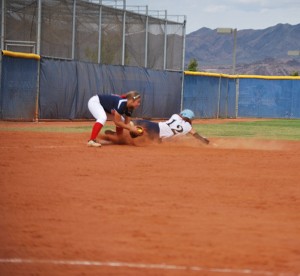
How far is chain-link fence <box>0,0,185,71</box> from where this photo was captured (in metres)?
27.9

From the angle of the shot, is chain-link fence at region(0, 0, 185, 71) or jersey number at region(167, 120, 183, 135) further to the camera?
chain-link fence at region(0, 0, 185, 71)

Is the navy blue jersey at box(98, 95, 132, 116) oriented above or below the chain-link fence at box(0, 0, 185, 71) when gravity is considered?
below

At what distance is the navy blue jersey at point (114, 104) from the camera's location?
50.1ft

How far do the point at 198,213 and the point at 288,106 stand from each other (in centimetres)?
3566

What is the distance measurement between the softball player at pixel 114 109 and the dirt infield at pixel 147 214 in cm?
148

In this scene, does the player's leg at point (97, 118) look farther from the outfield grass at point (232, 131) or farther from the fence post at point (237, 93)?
the fence post at point (237, 93)

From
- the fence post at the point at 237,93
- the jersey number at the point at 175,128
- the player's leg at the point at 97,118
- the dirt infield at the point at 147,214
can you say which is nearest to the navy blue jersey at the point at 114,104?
the player's leg at the point at 97,118

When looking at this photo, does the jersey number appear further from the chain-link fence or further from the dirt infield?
the chain-link fence

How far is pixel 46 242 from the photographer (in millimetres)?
6328

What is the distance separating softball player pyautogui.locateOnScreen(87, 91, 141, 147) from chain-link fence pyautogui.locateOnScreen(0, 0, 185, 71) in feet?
40.7

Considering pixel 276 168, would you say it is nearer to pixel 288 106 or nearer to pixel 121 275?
pixel 121 275

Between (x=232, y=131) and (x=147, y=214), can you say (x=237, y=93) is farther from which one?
(x=147, y=214)

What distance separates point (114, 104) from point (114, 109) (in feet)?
0.43

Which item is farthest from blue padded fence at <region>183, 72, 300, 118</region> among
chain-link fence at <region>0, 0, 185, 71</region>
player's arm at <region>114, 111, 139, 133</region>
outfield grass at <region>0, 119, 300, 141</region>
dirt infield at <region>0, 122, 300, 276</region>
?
dirt infield at <region>0, 122, 300, 276</region>
